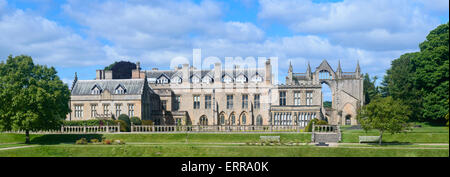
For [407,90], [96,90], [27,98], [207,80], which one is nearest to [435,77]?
[407,90]

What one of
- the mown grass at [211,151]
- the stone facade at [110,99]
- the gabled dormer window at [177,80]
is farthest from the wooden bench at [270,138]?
the gabled dormer window at [177,80]

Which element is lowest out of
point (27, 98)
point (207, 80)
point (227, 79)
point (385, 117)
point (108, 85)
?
point (385, 117)

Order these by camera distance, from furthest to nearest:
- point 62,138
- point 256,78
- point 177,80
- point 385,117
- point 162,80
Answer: point 162,80
point 177,80
point 256,78
point 62,138
point 385,117

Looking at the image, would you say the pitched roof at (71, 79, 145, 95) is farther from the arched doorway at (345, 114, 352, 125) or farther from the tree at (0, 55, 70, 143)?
the arched doorway at (345, 114, 352, 125)

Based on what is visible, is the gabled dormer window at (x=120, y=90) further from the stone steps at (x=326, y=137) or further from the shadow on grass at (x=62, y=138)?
the stone steps at (x=326, y=137)

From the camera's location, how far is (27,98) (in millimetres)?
40969

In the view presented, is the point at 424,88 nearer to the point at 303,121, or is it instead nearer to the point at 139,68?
the point at 303,121

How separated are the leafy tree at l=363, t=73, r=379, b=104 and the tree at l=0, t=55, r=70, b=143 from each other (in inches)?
2252

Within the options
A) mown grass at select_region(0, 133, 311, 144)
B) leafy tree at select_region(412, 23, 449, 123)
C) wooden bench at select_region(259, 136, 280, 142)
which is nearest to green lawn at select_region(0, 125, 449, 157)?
mown grass at select_region(0, 133, 311, 144)

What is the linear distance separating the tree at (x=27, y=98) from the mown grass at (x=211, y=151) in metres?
6.06

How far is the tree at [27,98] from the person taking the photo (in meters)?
40.4

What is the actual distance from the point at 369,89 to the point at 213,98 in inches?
1501

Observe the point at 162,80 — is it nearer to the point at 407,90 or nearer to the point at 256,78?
the point at 256,78
